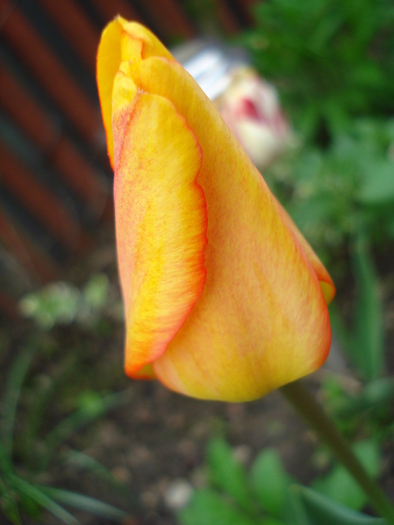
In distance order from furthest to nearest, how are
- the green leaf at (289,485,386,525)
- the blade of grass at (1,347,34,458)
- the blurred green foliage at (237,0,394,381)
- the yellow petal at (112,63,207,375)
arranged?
the blade of grass at (1,347,34,458)
the blurred green foliage at (237,0,394,381)
the green leaf at (289,485,386,525)
the yellow petal at (112,63,207,375)

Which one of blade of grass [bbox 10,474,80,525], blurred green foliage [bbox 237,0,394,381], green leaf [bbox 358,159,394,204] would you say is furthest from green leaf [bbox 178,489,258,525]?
green leaf [bbox 358,159,394,204]

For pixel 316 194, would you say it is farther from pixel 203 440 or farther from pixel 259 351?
pixel 259 351

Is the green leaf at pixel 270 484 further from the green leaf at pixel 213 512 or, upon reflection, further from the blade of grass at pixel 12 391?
the blade of grass at pixel 12 391

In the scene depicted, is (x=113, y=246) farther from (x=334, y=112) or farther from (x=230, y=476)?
(x=230, y=476)

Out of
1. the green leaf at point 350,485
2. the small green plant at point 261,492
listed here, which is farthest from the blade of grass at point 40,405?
the green leaf at point 350,485

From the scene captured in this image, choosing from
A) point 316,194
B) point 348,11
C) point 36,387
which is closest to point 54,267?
point 36,387

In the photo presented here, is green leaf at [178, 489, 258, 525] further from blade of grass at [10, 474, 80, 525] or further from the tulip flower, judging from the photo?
the tulip flower
